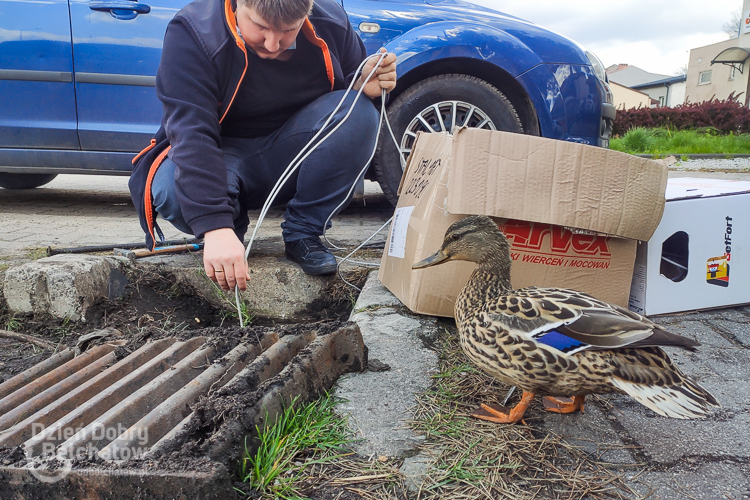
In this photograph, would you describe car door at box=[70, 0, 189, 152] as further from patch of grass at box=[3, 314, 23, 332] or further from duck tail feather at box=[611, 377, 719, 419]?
duck tail feather at box=[611, 377, 719, 419]

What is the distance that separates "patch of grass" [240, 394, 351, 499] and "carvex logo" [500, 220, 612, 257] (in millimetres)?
1036

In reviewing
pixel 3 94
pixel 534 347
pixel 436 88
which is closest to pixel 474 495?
pixel 534 347

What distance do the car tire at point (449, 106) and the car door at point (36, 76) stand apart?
7.91ft

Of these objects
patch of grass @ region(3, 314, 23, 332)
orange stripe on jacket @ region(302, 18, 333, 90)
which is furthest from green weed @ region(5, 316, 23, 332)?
orange stripe on jacket @ region(302, 18, 333, 90)

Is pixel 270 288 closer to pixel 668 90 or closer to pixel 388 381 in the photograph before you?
pixel 388 381

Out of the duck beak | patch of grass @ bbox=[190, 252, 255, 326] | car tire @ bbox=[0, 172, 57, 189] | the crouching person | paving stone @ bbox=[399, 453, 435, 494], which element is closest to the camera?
paving stone @ bbox=[399, 453, 435, 494]

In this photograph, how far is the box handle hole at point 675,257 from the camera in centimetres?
240

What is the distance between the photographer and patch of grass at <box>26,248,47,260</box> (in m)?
3.05

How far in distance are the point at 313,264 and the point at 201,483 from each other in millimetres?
1614

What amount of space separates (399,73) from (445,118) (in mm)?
476

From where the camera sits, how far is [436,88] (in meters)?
3.76

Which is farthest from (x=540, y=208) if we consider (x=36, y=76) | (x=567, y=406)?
(x=36, y=76)

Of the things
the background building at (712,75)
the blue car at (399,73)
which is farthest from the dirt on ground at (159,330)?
the background building at (712,75)

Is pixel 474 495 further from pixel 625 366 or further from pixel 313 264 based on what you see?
pixel 313 264
